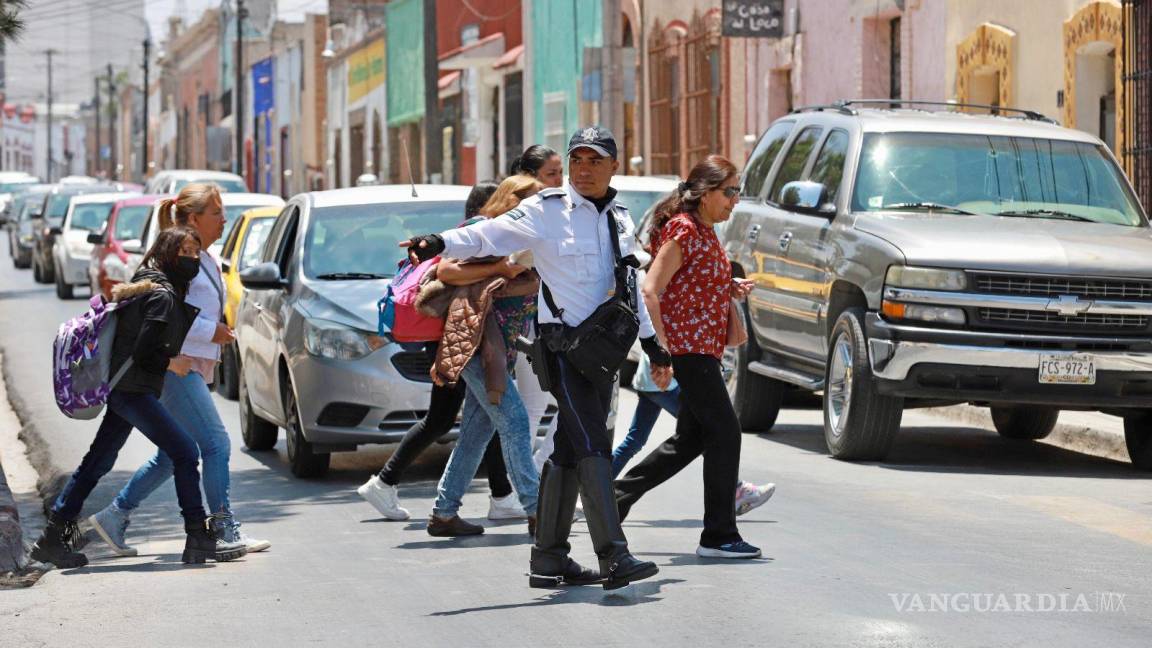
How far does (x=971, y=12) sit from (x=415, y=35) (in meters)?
35.2

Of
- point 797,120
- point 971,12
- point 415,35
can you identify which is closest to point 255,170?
point 415,35

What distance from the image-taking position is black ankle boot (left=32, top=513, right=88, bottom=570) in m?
8.71

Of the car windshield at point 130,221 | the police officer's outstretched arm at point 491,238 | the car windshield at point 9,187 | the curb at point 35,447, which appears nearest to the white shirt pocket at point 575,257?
the police officer's outstretched arm at point 491,238

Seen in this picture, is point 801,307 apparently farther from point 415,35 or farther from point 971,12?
point 415,35

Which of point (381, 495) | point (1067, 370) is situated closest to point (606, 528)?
point (381, 495)

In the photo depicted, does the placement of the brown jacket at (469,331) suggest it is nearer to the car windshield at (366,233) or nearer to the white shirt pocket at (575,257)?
the white shirt pocket at (575,257)

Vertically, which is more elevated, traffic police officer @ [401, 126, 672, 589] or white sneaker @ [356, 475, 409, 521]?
traffic police officer @ [401, 126, 672, 589]

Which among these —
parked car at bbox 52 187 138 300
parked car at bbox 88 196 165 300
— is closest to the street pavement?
parked car at bbox 88 196 165 300

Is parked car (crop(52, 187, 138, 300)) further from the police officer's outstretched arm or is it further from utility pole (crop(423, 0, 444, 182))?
the police officer's outstretched arm

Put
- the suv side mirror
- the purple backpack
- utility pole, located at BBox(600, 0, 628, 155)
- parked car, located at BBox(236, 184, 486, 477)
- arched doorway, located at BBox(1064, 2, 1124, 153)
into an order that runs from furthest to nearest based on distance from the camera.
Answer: utility pole, located at BBox(600, 0, 628, 155) → arched doorway, located at BBox(1064, 2, 1124, 153) → the suv side mirror → parked car, located at BBox(236, 184, 486, 477) → the purple backpack


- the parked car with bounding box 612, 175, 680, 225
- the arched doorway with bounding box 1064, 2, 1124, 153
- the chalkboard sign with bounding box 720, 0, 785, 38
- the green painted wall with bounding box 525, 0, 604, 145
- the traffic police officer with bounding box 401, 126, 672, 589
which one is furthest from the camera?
the green painted wall with bounding box 525, 0, 604, 145

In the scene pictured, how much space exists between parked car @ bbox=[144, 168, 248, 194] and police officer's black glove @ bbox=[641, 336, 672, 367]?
29829 millimetres

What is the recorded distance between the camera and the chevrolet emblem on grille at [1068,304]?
11.1 meters
